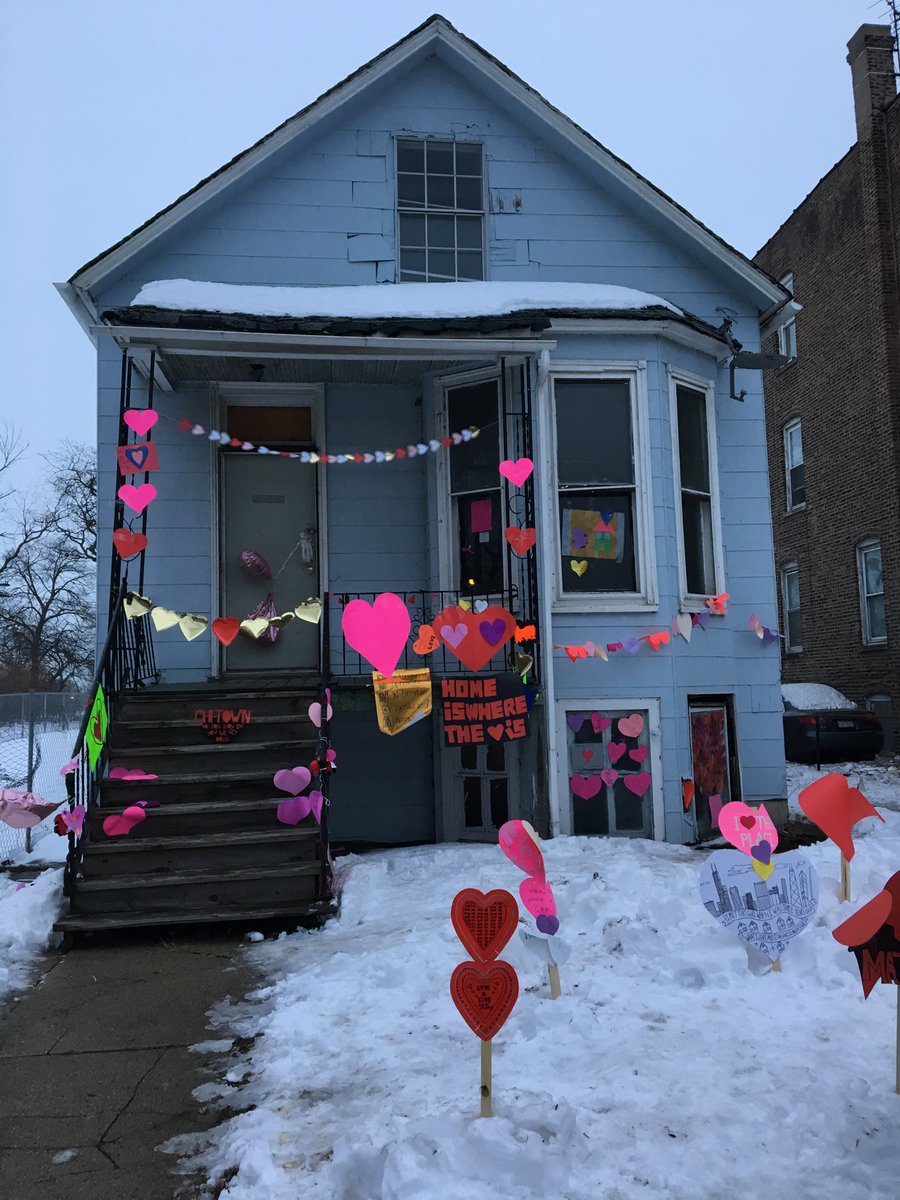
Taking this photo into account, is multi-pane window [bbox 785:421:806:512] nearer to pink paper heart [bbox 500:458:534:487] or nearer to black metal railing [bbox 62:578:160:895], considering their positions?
pink paper heart [bbox 500:458:534:487]

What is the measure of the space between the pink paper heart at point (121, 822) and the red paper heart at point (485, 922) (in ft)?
12.0

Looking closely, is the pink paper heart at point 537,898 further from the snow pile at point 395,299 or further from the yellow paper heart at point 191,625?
the snow pile at point 395,299

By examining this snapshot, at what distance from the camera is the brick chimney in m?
19.1

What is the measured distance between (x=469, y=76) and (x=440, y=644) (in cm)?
596

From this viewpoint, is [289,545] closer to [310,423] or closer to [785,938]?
[310,423]

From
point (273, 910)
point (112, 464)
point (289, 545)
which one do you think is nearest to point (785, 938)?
point (273, 910)

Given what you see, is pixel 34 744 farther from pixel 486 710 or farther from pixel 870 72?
pixel 870 72

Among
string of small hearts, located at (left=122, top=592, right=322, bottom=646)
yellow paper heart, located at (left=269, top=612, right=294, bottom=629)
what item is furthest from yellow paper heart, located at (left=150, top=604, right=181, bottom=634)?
yellow paper heart, located at (left=269, top=612, right=294, bottom=629)

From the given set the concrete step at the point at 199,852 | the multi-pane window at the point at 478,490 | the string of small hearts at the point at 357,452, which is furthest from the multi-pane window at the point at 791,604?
the concrete step at the point at 199,852

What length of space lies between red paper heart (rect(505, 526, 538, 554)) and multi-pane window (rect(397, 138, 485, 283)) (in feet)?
10.6

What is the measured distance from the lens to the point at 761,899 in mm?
4324

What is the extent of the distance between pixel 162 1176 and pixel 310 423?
23.8 feet

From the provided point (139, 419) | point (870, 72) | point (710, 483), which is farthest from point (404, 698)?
point (870, 72)

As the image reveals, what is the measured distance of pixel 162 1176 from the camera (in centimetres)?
312
